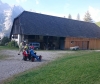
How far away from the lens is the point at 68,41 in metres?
35.4

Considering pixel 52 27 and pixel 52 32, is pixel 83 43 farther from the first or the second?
pixel 52 32

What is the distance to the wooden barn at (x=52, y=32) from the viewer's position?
31922 mm

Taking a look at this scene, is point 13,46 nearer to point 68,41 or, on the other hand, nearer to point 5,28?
point 68,41

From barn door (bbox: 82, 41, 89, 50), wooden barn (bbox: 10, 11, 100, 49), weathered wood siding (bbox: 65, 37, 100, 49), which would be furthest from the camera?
barn door (bbox: 82, 41, 89, 50)

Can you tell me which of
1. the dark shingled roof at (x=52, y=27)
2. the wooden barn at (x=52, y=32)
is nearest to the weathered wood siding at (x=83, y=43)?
the wooden barn at (x=52, y=32)

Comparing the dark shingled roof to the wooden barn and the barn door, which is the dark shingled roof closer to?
the wooden barn

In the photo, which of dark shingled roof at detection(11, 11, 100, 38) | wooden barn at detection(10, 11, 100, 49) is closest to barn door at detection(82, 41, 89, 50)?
wooden barn at detection(10, 11, 100, 49)

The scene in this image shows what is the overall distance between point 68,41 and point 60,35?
8.06 ft

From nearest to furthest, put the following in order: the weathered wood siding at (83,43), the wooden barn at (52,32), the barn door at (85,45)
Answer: the wooden barn at (52,32), the weathered wood siding at (83,43), the barn door at (85,45)

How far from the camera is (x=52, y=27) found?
115 ft

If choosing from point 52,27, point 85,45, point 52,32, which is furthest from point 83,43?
point 52,32

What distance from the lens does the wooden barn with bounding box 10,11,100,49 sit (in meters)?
31.9

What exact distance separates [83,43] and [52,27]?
799 cm

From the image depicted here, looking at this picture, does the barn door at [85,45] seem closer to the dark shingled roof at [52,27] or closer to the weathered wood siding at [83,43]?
the weathered wood siding at [83,43]
